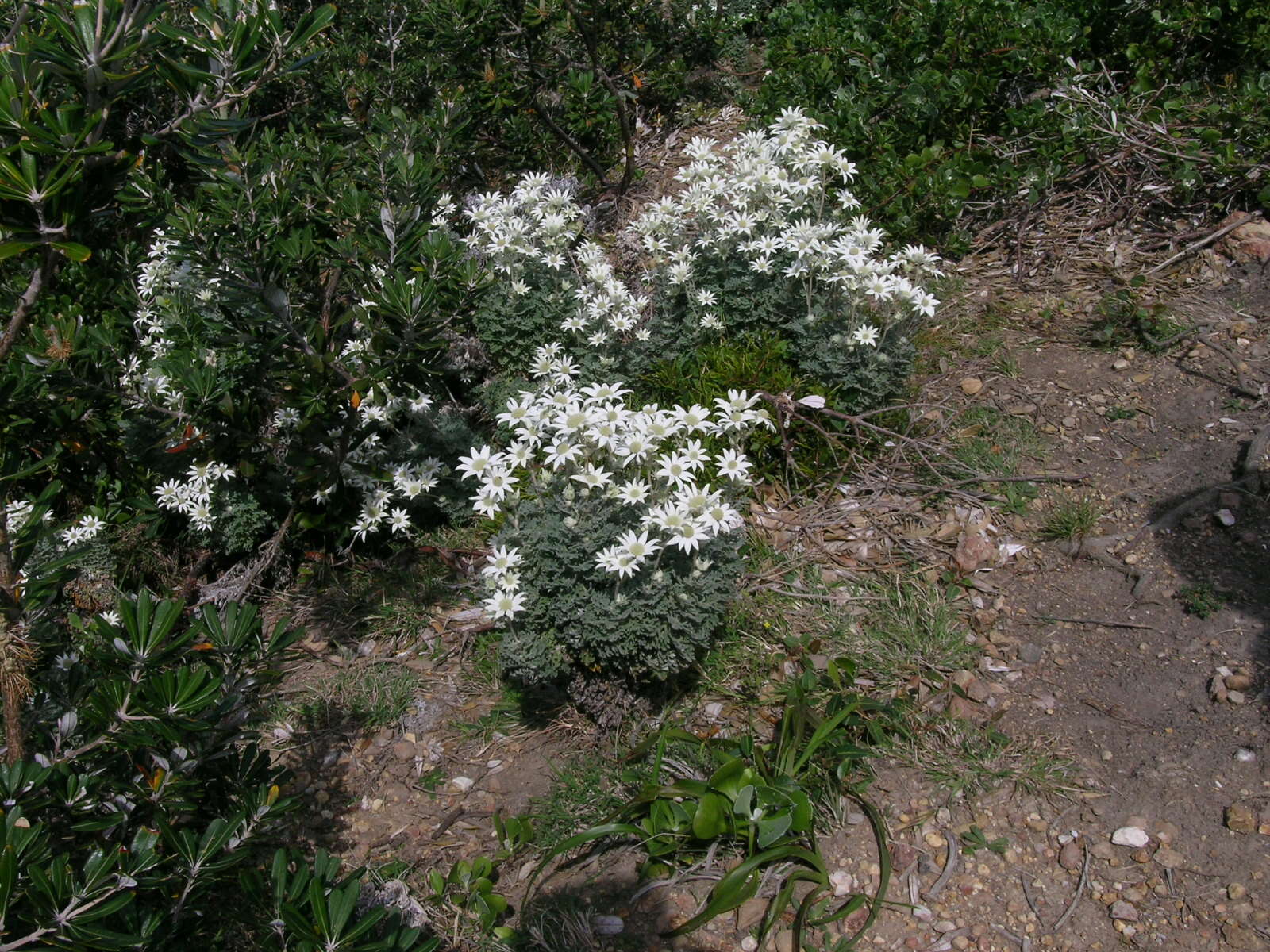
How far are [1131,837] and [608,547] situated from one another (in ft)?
5.60

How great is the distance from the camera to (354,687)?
153 inches

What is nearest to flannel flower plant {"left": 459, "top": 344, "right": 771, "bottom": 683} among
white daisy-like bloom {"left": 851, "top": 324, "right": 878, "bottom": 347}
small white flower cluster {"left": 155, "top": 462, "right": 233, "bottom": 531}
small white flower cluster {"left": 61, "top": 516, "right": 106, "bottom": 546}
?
white daisy-like bloom {"left": 851, "top": 324, "right": 878, "bottom": 347}

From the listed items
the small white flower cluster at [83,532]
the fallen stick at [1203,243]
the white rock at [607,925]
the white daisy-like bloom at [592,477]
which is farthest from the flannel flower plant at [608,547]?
the fallen stick at [1203,243]

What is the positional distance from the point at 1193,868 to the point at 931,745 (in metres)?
0.76

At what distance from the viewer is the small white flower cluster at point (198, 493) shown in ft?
12.9

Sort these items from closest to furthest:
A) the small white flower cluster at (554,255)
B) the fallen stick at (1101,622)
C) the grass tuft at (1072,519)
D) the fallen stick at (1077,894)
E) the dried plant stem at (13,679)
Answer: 1. the dried plant stem at (13,679)
2. the fallen stick at (1077,894)
3. the fallen stick at (1101,622)
4. the grass tuft at (1072,519)
5. the small white flower cluster at (554,255)

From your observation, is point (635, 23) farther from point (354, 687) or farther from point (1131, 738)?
point (1131, 738)

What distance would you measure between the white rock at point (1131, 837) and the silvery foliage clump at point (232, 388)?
272 cm

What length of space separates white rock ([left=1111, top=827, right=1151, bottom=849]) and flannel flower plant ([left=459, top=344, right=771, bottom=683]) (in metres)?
1.29

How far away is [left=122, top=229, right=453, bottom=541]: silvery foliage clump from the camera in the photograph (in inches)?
153

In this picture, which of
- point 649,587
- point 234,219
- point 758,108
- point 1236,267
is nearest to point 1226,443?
point 1236,267

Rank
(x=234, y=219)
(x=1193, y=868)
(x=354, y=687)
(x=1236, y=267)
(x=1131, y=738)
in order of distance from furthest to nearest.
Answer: (x=1236, y=267)
(x=354, y=687)
(x=234, y=219)
(x=1131, y=738)
(x=1193, y=868)

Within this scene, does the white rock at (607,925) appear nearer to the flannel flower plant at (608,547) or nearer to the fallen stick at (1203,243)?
the flannel flower plant at (608,547)

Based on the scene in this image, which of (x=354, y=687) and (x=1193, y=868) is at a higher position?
(x=1193, y=868)
